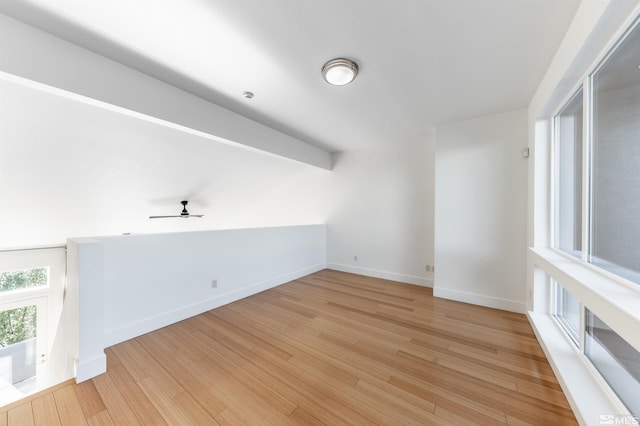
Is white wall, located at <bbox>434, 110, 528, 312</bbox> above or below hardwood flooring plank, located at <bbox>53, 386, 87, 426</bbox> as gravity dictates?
above

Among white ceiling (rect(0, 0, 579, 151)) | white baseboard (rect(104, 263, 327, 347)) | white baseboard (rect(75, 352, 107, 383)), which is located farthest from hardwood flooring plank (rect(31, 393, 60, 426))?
white ceiling (rect(0, 0, 579, 151))

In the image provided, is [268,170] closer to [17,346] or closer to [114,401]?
[114,401]

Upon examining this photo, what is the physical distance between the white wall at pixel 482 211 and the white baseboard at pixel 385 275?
473 mm

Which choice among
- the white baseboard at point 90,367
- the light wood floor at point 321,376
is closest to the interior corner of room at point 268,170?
the white baseboard at point 90,367

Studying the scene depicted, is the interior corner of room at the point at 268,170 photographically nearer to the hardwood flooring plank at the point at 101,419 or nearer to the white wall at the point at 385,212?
the white wall at the point at 385,212

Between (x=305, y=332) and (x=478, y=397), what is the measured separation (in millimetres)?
1465

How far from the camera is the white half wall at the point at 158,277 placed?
1.66 meters

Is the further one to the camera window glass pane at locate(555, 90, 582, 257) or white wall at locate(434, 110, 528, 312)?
white wall at locate(434, 110, 528, 312)

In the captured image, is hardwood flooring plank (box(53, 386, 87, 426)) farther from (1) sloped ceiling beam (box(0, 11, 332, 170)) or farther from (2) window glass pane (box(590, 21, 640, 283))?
(2) window glass pane (box(590, 21, 640, 283))

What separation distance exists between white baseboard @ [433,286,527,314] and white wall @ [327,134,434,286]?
18.3 inches

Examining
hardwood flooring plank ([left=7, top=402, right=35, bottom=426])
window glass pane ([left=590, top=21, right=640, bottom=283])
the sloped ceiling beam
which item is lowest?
hardwood flooring plank ([left=7, top=402, right=35, bottom=426])

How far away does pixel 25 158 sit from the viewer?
2.20m

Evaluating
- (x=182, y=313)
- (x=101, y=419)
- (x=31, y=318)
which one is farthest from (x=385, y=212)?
(x=31, y=318)

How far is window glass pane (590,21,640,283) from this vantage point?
3.57 ft
